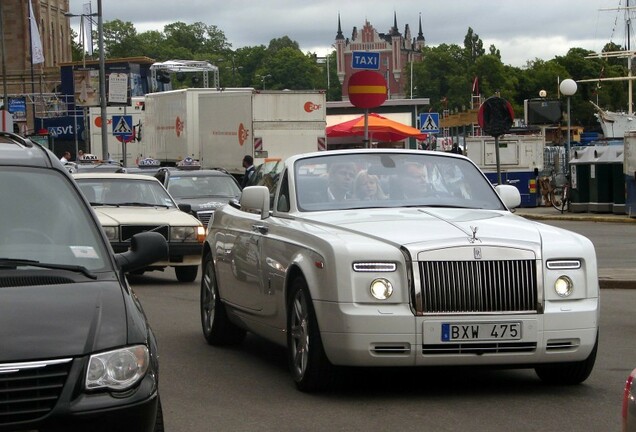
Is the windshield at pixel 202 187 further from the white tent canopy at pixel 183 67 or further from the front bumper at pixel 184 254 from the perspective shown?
the white tent canopy at pixel 183 67

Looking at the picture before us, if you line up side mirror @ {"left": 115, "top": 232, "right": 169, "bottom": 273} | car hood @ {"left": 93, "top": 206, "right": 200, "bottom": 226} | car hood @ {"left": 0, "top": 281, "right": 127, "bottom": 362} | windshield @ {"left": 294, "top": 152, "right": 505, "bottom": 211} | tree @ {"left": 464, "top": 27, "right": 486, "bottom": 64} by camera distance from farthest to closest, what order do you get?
tree @ {"left": 464, "top": 27, "right": 486, "bottom": 64}, car hood @ {"left": 93, "top": 206, "right": 200, "bottom": 226}, windshield @ {"left": 294, "top": 152, "right": 505, "bottom": 211}, side mirror @ {"left": 115, "top": 232, "right": 169, "bottom": 273}, car hood @ {"left": 0, "top": 281, "right": 127, "bottom": 362}

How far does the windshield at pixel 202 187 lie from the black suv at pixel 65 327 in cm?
1924

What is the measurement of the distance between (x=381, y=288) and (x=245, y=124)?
33.1 metres

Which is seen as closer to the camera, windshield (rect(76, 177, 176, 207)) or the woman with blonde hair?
the woman with blonde hair

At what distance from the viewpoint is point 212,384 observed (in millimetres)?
9867

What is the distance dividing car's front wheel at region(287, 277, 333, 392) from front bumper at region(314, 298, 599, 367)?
11 centimetres

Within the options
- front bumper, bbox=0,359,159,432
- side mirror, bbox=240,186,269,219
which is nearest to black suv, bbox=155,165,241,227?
side mirror, bbox=240,186,269,219

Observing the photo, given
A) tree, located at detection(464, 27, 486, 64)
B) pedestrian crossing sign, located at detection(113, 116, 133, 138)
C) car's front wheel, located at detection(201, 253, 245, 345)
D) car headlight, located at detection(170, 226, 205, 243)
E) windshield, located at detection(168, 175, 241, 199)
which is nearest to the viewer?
car's front wheel, located at detection(201, 253, 245, 345)

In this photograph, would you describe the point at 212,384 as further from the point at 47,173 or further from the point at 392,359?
the point at 47,173

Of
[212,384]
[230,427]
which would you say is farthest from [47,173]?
[212,384]

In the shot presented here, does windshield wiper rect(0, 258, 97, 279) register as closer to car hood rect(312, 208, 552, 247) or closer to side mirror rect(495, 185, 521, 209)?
car hood rect(312, 208, 552, 247)

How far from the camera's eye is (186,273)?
1956 cm

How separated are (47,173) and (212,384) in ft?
10.4

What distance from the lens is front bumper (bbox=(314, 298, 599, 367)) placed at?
8812mm
